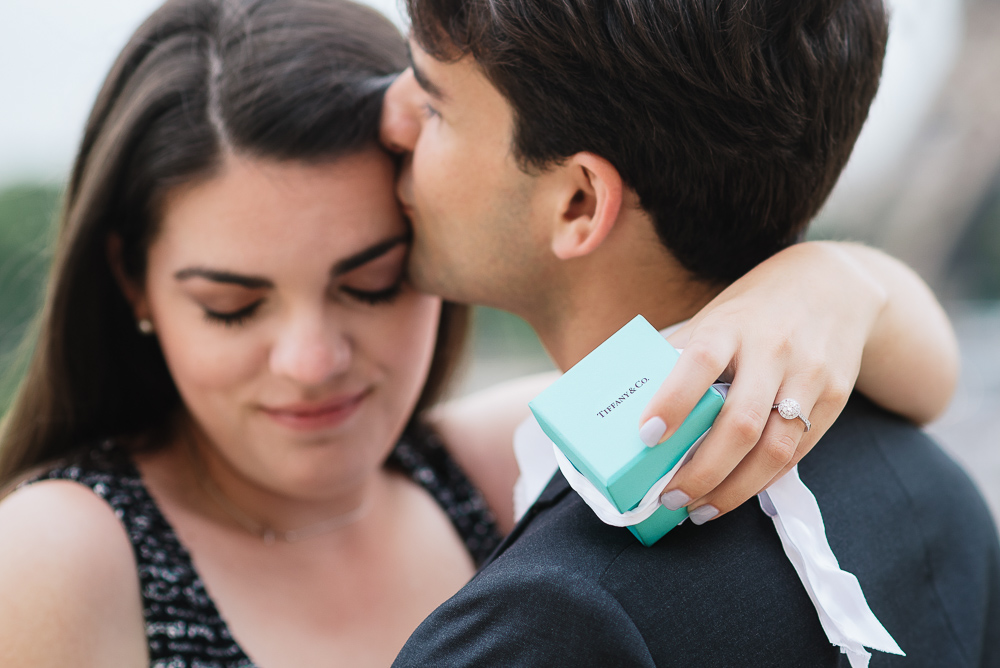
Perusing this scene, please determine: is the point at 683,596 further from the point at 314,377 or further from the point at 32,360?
the point at 32,360

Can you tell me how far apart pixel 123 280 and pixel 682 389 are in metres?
1.43

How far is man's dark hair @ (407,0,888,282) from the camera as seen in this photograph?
3.84 ft

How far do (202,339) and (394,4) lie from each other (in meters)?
0.77

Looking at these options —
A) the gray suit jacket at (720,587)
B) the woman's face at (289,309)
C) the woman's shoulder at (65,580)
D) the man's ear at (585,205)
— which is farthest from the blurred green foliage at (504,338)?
the gray suit jacket at (720,587)

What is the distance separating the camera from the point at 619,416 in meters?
0.92

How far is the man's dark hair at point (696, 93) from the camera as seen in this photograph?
1.17 m

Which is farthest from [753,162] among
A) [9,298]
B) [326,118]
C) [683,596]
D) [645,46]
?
[9,298]

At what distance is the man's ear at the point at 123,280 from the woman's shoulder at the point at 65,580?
43cm

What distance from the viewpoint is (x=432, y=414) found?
2410 mm

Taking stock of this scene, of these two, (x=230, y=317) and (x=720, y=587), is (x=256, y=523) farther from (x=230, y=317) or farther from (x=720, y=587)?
(x=720, y=587)

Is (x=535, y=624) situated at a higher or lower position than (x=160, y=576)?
higher

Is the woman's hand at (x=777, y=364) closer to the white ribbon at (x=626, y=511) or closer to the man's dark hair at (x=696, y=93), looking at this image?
the white ribbon at (x=626, y=511)

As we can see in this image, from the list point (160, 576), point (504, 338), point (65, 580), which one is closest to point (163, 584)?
point (160, 576)

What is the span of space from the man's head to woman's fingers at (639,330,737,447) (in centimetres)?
43
